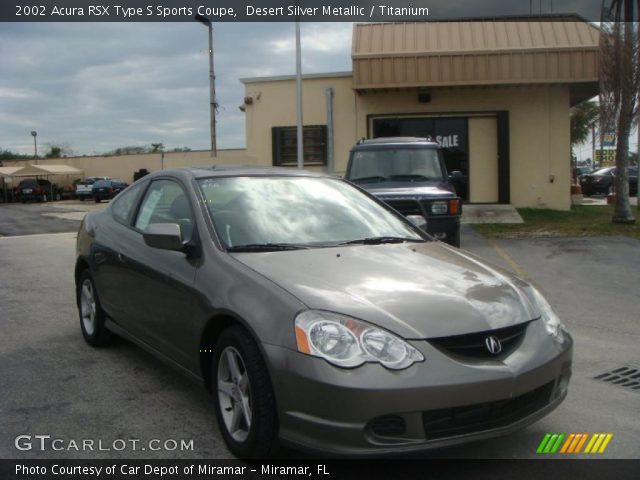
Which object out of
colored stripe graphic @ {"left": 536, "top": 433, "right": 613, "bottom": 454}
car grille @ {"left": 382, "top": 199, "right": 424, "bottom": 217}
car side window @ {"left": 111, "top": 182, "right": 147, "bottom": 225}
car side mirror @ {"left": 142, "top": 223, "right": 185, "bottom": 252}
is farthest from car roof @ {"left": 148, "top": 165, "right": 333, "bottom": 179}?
car grille @ {"left": 382, "top": 199, "right": 424, "bottom": 217}

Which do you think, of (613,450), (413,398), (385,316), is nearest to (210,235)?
(385,316)

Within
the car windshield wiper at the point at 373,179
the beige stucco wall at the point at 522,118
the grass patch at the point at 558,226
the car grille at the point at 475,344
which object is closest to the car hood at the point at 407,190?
the car windshield wiper at the point at 373,179

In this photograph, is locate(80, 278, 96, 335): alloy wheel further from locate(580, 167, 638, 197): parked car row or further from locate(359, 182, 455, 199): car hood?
locate(580, 167, 638, 197): parked car row

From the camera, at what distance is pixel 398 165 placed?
11.2 meters

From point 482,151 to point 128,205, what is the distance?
1503cm

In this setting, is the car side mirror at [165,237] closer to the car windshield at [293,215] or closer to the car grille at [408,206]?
the car windshield at [293,215]

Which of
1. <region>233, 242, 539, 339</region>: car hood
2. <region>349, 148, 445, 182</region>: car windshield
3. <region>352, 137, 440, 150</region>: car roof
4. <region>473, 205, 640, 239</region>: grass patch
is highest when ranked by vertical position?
<region>352, 137, 440, 150</region>: car roof

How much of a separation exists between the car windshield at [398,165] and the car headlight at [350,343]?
8.11 meters

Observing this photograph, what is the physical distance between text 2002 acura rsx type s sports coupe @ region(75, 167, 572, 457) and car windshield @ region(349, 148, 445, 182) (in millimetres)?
6377

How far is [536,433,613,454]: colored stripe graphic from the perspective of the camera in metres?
3.56

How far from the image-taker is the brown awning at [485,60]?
1722cm

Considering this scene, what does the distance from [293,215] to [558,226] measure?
1202 cm

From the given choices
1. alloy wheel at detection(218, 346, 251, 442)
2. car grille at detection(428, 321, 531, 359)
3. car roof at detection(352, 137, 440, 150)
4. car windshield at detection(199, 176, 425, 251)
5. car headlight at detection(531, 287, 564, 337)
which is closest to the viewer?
car grille at detection(428, 321, 531, 359)

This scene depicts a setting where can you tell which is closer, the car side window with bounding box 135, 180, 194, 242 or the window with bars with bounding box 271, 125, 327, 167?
the car side window with bounding box 135, 180, 194, 242
